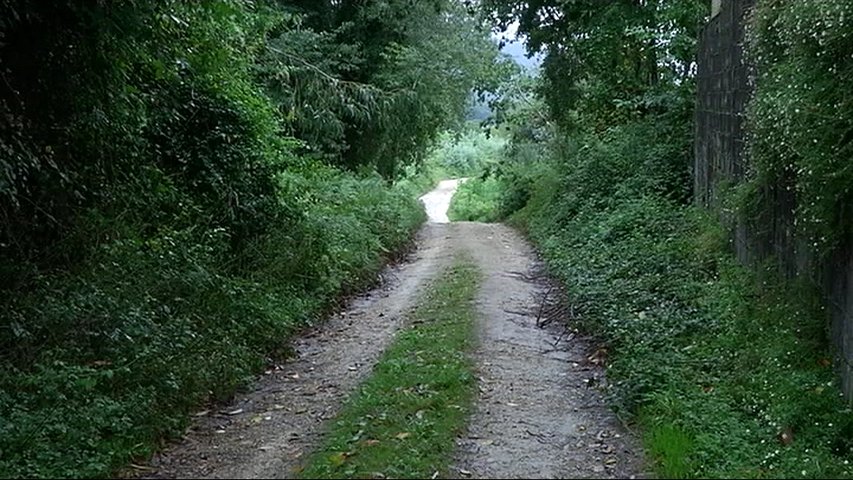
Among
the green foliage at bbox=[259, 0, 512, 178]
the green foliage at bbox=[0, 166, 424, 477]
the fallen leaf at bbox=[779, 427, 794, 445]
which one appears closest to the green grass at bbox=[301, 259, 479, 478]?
the green foliage at bbox=[0, 166, 424, 477]

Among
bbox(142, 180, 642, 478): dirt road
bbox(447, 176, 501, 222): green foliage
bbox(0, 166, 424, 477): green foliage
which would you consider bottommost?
bbox(142, 180, 642, 478): dirt road

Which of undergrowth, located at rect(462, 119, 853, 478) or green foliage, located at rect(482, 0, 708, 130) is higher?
green foliage, located at rect(482, 0, 708, 130)

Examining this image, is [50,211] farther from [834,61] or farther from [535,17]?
[535,17]

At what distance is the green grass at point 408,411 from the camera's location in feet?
17.5

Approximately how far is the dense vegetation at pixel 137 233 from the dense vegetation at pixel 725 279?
3.31 metres

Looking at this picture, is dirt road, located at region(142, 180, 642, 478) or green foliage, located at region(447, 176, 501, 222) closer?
dirt road, located at region(142, 180, 642, 478)

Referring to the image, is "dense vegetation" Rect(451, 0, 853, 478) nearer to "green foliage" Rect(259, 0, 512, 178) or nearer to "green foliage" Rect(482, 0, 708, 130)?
"green foliage" Rect(482, 0, 708, 130)

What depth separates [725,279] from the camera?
8.87 m

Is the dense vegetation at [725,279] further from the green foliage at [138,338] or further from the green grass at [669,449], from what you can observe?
the green foliage at [138,338]

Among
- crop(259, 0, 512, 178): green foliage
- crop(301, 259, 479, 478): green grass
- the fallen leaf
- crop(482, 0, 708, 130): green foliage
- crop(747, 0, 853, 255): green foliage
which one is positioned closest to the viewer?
crop(301, 259, 479, 478): green grass

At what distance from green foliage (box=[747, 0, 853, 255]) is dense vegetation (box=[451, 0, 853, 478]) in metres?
0.01

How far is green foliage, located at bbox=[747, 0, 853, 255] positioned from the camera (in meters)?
5.85

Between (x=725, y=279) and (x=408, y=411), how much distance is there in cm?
407

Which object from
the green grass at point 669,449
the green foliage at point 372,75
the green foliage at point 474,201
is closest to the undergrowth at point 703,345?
the green grass at point 669,449
